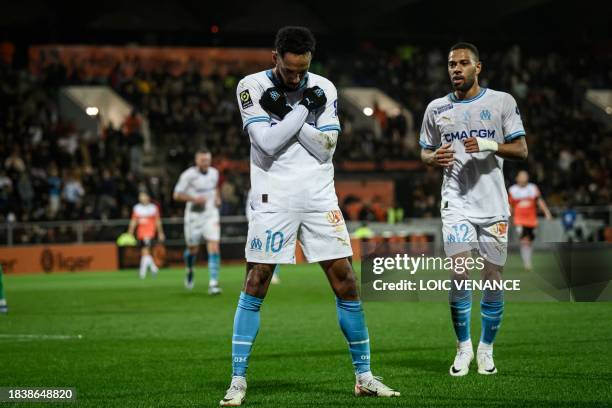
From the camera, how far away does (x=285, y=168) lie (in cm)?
725


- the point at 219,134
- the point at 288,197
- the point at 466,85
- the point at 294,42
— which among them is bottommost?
the point at 288,197

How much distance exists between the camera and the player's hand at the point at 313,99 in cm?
712

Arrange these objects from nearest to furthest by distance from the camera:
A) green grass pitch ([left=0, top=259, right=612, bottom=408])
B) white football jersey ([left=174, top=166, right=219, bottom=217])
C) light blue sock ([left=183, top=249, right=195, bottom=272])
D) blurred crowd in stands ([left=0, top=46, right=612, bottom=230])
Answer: green grass pitch ([left=0, top=259, right=612, bottom=408])
white football jersey ([left=174, top=166, right=219, bottom=217])
light blue sock ([left=183, top=249, right=195, bottom=272])
blurred crowd in stands ([left=0, top=46, right=612, bottom=230])

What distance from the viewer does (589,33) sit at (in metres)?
46.4

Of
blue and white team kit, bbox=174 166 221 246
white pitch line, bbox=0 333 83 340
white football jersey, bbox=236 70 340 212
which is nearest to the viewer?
white football jersey, bbox=236 70 340 212

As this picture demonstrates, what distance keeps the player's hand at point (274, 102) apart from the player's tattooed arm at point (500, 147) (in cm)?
176

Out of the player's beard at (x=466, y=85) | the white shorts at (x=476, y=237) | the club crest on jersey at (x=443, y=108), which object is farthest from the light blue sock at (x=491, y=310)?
the player's beard at (x=466, y=85)

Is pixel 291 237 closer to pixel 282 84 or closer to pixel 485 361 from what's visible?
pixel 282 84

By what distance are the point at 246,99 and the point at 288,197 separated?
0.71 m

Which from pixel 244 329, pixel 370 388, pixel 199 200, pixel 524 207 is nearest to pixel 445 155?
pixel 370 388

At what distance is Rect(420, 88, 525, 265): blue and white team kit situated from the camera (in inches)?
341

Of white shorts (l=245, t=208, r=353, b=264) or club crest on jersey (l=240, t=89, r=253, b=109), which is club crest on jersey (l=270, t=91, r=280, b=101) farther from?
white shorts (l=245, t=208, r=353, b=264)

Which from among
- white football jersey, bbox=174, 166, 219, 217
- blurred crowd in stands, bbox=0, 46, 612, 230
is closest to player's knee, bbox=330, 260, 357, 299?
white football jersey, bbox=174, 166, 219, 217

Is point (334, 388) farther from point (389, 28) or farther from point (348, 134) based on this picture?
point (389, 28)
